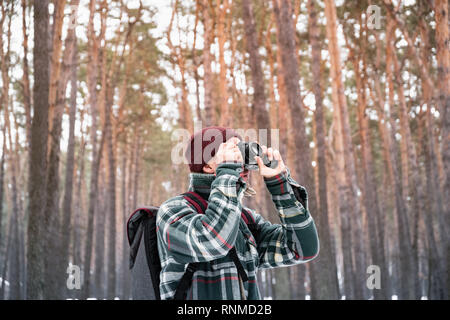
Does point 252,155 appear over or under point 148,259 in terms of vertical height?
over

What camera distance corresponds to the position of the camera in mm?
1587

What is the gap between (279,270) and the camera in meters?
10.9

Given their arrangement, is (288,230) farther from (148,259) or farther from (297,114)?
(297,114)

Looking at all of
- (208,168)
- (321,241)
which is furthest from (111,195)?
(208,168)

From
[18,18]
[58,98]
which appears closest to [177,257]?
[58,98]

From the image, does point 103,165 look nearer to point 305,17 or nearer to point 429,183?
point 305,17

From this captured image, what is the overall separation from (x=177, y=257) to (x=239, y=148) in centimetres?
43

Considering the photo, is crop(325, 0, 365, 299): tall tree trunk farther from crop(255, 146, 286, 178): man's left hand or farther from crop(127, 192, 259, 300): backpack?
crop(127, 192, 259, 300): backpack

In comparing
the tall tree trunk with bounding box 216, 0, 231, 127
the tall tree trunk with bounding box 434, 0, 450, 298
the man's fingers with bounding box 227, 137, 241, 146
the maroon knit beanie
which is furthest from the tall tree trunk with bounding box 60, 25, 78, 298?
the man's fingers with bounding box 227, 137, 241, 146

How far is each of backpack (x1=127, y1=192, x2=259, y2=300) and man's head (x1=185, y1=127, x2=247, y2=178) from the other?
0.13 meters

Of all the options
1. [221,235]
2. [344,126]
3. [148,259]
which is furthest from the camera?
[344,126]

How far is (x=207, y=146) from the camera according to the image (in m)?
1.64

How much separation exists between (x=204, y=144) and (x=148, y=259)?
0.45 meters
